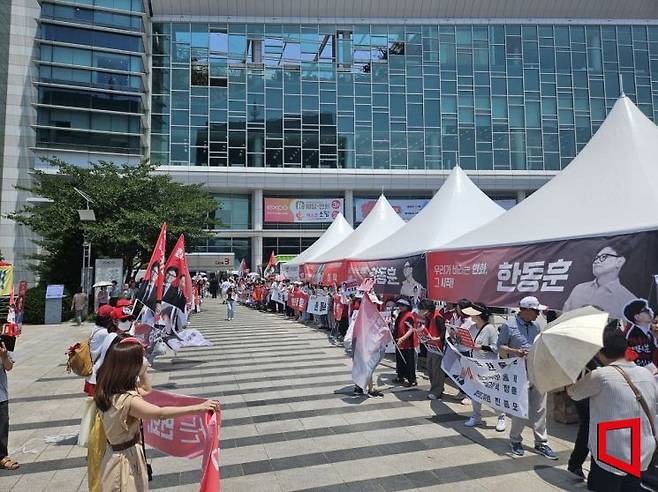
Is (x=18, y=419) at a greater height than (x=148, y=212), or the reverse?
(x=148, y=212)

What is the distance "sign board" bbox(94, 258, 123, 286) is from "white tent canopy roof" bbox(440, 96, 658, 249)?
16.6 m

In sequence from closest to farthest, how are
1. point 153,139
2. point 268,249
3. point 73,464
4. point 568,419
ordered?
point 73,464 < point 568,419 < point 153,139 < point 268,249

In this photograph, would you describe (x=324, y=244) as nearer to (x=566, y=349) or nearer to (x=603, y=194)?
(x=603, y=194)

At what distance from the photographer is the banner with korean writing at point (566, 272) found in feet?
18.3

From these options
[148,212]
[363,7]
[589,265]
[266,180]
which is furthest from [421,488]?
[363,7]

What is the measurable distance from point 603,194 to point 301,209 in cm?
3803

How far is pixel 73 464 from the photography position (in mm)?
5379

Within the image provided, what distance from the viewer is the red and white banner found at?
314 inches

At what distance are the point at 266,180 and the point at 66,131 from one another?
16.7 meters

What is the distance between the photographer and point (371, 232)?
1748 cm

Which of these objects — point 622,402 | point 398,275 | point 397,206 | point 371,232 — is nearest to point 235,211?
point 397,206

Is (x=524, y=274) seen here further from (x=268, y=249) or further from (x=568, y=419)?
(x=268, y=249)

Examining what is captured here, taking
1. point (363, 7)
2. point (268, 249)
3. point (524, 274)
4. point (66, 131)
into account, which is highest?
point (363, 7)

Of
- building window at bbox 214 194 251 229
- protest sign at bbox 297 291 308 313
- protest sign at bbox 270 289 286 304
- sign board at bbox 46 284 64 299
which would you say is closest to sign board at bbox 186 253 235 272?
building window at bbox 214 194 251 229
